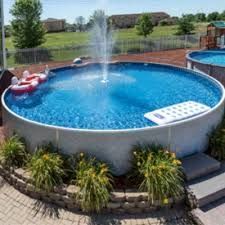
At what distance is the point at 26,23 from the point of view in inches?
1117

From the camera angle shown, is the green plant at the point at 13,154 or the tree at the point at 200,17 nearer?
the green plant at the point at 13,154

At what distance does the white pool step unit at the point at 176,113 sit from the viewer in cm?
755

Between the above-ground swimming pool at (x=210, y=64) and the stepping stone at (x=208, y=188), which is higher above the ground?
the above-ground swimming pool at (x=210, y=64)

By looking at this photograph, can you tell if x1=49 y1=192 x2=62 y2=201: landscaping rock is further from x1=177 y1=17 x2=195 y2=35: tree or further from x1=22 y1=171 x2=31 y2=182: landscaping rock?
x1=177 y1=17 x2=195 y2=35: tree

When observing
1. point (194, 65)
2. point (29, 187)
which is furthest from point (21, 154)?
point (194, 65)

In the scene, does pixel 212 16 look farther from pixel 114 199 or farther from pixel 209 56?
pixel 114 199

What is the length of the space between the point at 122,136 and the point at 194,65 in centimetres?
816

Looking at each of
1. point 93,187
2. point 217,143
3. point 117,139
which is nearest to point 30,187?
point 93,187

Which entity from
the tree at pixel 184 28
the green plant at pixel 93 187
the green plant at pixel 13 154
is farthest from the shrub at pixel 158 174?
the tree at pixel 184 28

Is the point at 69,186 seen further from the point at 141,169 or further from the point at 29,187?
the point at 141,169

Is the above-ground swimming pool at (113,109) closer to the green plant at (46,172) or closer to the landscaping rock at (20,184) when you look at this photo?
the green plant at (46,172)

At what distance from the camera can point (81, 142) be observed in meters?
6.63

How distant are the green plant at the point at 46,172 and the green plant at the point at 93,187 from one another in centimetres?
39

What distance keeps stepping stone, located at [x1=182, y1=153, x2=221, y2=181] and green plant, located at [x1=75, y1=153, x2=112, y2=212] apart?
1.60 metres
